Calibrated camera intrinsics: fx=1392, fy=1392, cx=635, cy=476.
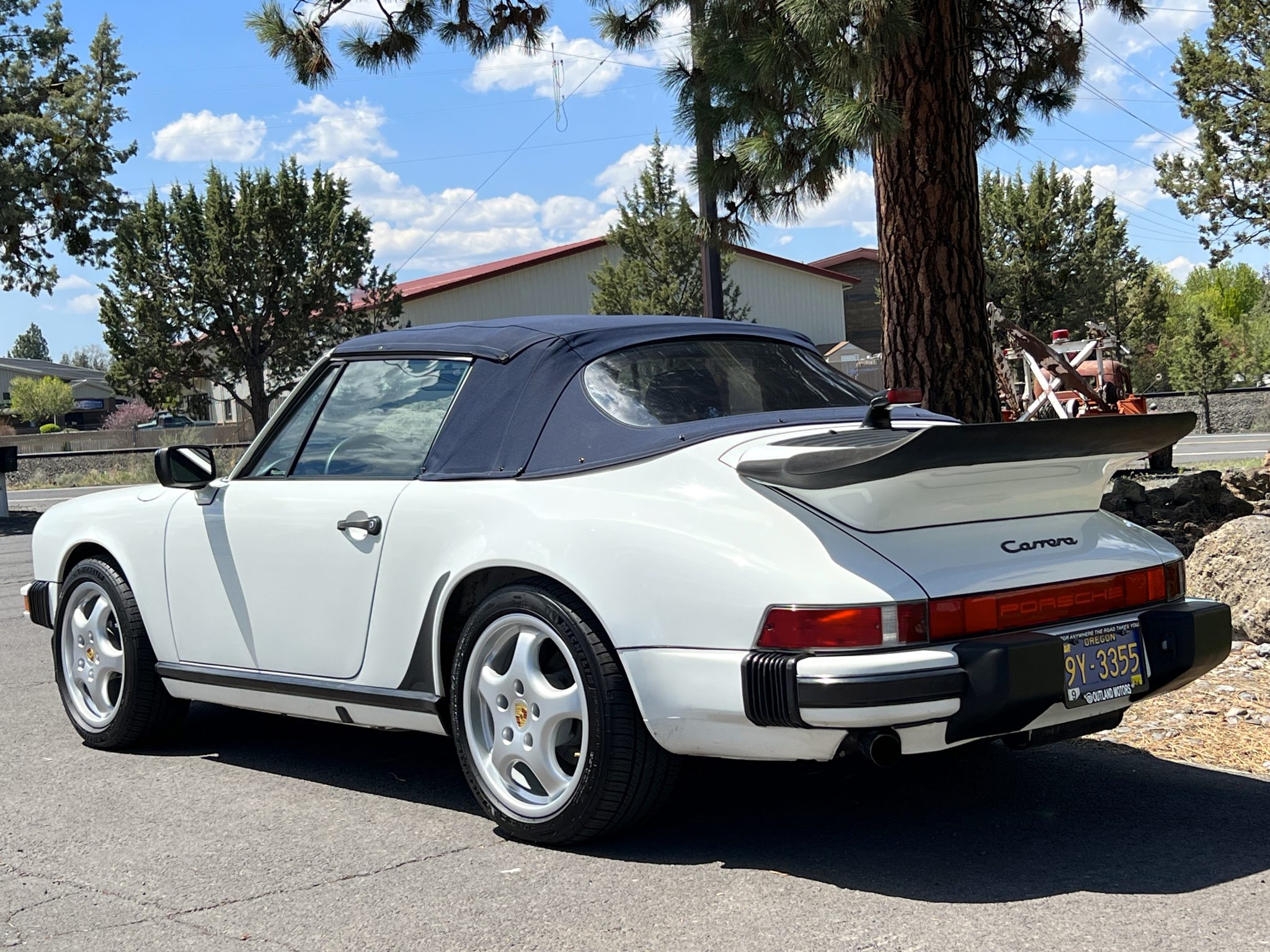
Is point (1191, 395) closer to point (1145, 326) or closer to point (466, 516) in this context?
point (1145, 326)

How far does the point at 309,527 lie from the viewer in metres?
4.65

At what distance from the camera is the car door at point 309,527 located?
4.51 meters

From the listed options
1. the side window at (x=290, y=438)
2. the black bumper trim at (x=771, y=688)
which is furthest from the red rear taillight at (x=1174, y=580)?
the side window at (x=290, y=438)

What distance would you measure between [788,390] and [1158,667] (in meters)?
1.45

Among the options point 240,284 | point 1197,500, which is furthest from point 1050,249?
point 1197,500

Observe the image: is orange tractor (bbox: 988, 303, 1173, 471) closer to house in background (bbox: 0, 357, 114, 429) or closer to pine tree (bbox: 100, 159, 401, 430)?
pine tree (bbox: 100, 159, 401, 430)

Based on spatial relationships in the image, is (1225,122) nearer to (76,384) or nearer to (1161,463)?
(1161,463)

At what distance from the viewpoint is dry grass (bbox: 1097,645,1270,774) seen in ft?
16.2

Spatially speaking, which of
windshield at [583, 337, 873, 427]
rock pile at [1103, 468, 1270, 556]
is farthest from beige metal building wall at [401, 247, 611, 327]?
windshield at [583, 337, 873, 427]

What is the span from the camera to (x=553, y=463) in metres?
4.11

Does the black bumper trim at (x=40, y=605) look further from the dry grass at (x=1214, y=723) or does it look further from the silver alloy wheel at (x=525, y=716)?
the dry grass at (x=1214, y=723)

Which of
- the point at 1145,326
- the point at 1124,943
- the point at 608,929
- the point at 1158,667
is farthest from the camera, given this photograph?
→ the point at 1145,326

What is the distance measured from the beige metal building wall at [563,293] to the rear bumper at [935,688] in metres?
44.3

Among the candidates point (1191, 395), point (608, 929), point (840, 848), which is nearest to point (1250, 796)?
point (840, 848)
